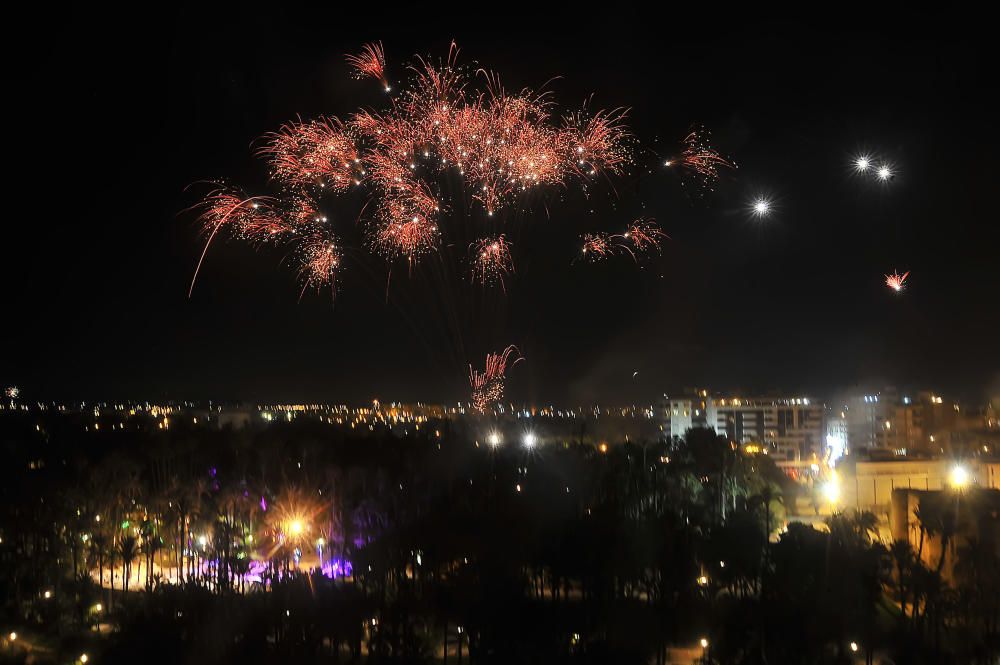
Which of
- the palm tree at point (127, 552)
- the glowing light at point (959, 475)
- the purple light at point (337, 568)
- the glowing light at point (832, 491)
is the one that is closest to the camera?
the purple light at point (337, 568)

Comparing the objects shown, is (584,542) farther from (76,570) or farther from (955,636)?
(76,570)

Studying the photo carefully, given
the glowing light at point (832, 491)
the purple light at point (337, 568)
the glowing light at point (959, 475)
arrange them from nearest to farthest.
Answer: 1. the purple light at point (337, 568)
2. the glowing light at point (959, 475)
3. the glowing light at point (832, 491)

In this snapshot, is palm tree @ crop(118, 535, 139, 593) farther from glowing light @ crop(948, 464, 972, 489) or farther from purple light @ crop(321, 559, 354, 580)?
glowing light @ crop(948, 464, 972, 489)

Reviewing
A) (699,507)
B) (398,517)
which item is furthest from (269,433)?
(699,507)

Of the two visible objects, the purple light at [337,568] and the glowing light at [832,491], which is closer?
the purple light at [337,568]

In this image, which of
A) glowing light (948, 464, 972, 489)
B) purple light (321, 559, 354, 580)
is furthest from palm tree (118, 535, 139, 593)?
glowing light (948, 464, 972, 489)

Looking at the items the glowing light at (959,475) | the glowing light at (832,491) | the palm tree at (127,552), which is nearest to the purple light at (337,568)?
the palm tree at (127,552)

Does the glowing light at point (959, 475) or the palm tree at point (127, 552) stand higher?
the glowing light at point (959, 475)

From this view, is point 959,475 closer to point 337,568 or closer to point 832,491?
point 832,491

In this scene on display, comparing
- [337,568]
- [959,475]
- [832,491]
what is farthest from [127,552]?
[959,475]

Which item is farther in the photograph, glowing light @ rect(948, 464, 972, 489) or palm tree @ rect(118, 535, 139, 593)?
glowing light @ rect(948, 464, 972, 489)

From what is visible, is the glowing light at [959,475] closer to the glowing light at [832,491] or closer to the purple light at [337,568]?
the glowing light at [832,491]
